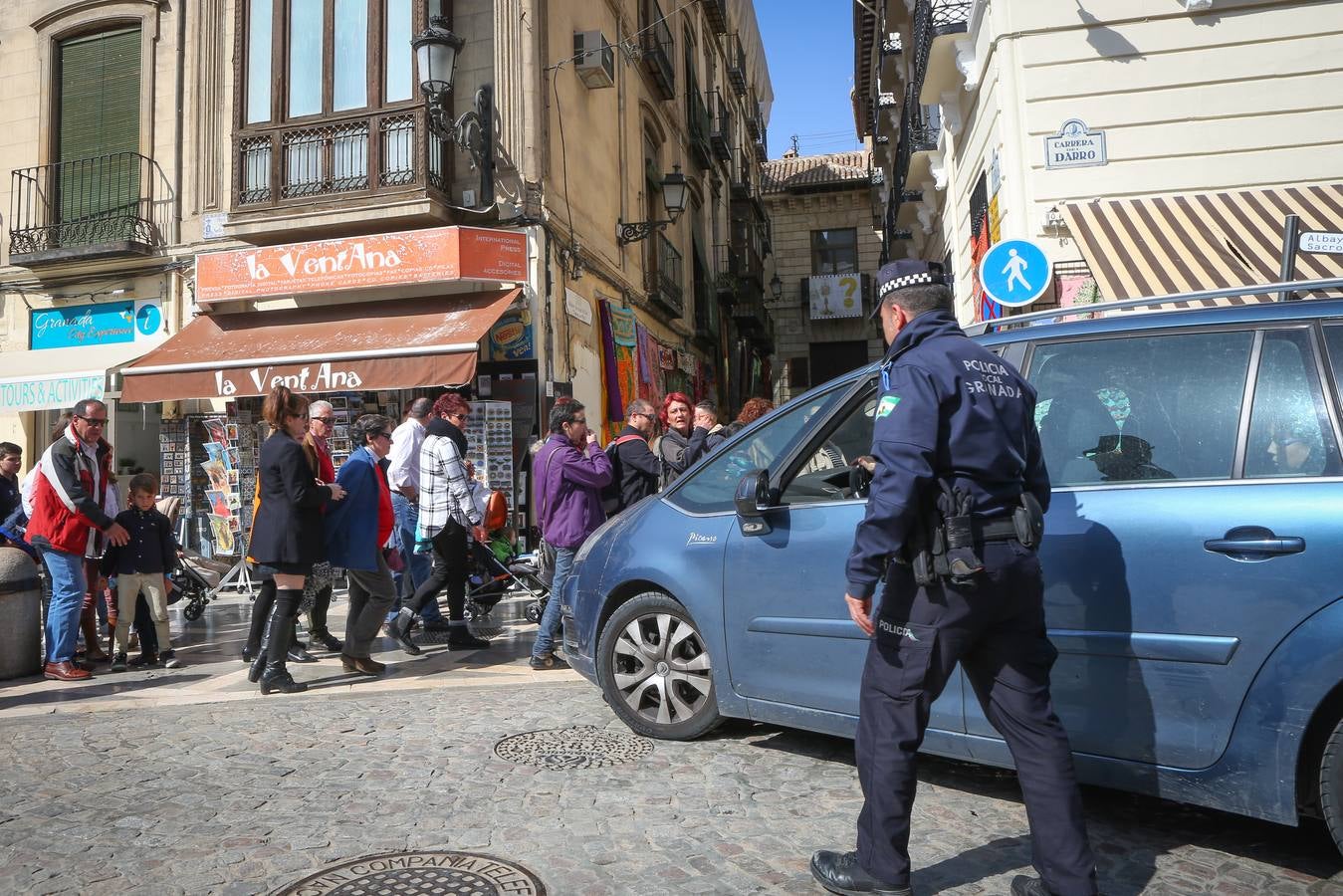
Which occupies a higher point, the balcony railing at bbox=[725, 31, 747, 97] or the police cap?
the balcony railing at bbox=[725, 31, 747, 97]

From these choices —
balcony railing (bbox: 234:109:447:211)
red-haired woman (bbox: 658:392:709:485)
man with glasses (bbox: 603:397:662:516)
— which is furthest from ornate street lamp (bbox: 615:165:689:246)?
man with glasses (bbox: 603:397:662:516)

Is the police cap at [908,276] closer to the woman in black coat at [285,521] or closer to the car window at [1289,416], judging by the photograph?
the car window at [1289,416]

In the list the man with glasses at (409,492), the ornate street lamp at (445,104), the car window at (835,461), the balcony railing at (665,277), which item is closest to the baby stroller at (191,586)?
the man with glasses at (409,492)

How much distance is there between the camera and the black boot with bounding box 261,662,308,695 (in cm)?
586

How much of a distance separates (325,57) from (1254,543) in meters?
13.2

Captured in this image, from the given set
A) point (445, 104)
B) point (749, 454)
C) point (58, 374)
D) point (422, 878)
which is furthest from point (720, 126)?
point (422, 878)

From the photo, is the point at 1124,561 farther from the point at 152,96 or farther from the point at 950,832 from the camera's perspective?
the point at 152,96

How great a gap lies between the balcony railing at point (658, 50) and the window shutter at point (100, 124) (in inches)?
342

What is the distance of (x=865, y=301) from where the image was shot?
3484 cm

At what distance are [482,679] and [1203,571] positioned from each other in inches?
174

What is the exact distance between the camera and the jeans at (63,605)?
6484mm

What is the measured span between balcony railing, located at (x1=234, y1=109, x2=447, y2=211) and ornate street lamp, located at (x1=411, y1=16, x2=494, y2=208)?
0.83 feet

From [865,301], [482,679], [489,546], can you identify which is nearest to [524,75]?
[489,546]

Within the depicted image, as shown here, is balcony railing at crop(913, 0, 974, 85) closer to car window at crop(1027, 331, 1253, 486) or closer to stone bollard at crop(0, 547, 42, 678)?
car window at crop(1027, 331, 1253, 486)
